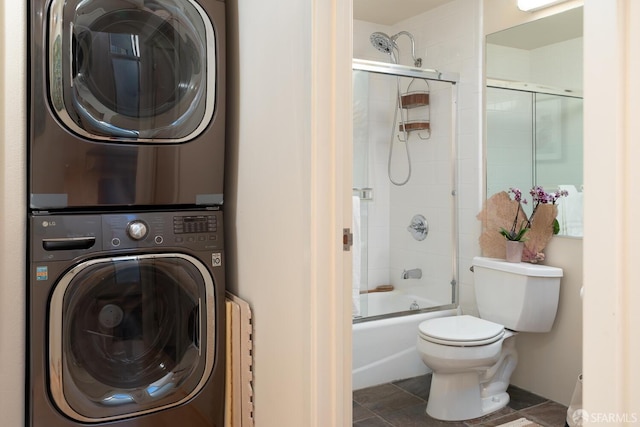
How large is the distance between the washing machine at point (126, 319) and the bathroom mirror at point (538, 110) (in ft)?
5.68

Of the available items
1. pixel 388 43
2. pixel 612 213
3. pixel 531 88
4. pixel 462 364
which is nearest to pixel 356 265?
pixel 462 364

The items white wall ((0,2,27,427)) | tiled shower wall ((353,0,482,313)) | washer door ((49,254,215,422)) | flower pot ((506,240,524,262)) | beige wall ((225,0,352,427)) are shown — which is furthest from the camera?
tiled shower wall ((353,0,482,313))

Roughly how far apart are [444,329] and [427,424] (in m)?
0.46

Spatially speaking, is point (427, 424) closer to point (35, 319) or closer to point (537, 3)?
point (35, 319)

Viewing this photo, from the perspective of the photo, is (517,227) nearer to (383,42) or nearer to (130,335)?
(383,42)

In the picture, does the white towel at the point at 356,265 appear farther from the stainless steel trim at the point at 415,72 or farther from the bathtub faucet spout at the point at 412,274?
the stainless steel trim at the point at 415,72

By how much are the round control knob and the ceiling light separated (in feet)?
7.40

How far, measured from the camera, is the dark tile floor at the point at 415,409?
2428 mm

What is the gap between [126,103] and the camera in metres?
1.90

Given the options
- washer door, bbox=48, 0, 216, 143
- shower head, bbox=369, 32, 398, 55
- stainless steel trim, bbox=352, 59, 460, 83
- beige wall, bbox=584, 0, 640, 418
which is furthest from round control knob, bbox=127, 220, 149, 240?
shower head, bbox=369, 32, 398, 55

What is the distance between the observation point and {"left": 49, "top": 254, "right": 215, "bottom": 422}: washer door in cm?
178

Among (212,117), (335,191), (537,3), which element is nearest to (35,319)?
(212,117)

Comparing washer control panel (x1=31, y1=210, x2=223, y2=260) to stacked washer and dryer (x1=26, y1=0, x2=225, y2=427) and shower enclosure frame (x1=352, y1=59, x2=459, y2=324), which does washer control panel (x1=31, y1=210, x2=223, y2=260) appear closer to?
stacked washer and dryer (x1=26, y1=0, x2=225, y2=427)

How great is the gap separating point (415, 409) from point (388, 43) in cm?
226
